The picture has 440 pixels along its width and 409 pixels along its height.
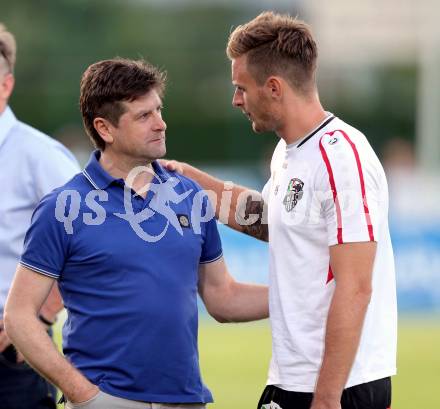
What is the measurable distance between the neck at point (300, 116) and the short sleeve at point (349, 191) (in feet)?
0.72

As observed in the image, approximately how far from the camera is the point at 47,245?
4.53m

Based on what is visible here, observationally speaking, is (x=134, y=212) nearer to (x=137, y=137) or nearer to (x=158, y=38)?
(x=137, y=137)

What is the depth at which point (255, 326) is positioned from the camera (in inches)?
596

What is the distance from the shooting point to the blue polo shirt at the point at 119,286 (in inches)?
179

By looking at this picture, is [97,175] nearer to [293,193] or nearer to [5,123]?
[293,193]

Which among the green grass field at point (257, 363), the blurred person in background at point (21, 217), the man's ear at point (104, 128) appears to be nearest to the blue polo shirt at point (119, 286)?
the man's ear at point (104, 128)

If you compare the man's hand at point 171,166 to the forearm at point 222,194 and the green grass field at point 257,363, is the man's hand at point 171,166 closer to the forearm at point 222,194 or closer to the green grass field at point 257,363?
the forearm at point 222,194

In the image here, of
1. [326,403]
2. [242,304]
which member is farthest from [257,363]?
[326,403]

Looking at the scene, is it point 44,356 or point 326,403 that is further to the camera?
point 44,356

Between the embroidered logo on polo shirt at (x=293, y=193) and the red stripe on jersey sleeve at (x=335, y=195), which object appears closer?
the red stripe on jersey sleeve at (x=335, y=195)

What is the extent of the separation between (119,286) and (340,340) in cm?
92

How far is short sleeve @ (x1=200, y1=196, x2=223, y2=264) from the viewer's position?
4.94 m

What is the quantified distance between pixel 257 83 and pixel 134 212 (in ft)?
2.37

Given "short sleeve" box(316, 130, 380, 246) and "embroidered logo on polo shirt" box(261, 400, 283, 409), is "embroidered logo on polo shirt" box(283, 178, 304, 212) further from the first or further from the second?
"embroidered logo on polo shirt" box(261, 400, 283, 409)
